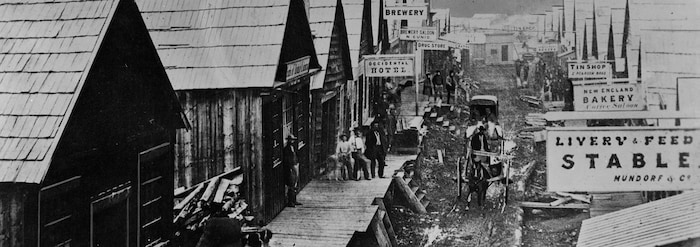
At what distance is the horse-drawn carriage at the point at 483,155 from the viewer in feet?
31.3

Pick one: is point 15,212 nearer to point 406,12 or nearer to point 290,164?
point 290,164

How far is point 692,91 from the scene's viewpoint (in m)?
5.86

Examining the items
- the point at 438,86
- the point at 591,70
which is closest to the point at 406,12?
the point at 591,70

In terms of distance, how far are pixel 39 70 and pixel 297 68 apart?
443 cm

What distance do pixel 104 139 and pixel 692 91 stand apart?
4.77 meters

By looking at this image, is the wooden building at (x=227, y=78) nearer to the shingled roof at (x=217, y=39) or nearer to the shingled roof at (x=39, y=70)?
the shingled roof at (x=217, y=39)

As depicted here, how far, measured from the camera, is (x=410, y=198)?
10383 millimetres

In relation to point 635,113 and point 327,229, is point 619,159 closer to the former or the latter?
point 635,113

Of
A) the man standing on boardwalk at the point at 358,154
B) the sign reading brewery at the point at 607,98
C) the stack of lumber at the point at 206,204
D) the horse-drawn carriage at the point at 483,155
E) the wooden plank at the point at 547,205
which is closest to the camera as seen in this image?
the stack of lumber at the point at 206,204

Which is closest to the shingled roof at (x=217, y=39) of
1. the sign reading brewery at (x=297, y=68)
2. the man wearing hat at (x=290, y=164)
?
the sign reading brewery at (x=297, y=68)

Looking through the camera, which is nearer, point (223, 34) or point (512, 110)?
point (223, 34)

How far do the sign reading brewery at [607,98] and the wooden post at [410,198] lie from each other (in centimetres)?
359

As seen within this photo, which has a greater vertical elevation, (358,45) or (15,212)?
(358,45)

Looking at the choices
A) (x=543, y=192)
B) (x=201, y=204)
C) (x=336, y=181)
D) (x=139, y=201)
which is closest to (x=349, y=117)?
(x=336, y=181)
